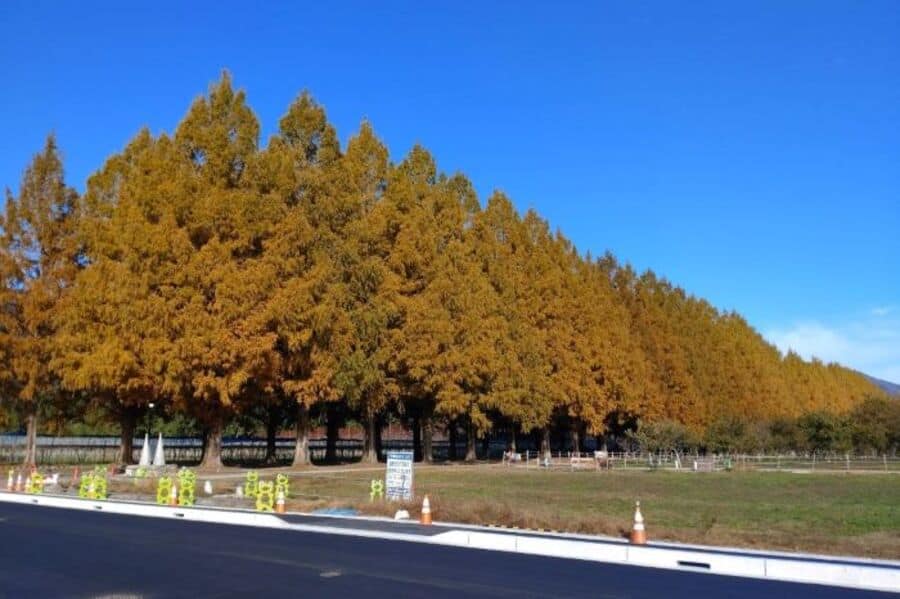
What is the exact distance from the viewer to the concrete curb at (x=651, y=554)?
1179cm

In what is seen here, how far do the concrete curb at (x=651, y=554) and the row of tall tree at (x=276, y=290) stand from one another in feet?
60.5

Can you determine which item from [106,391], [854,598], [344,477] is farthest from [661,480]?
[854,598]

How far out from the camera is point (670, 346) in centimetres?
7956

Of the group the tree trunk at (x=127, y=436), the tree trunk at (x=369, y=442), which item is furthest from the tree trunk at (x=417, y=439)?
the tree trunk at (x=127, y=436)

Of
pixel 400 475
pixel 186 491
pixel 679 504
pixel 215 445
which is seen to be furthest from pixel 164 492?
pixel 215 445

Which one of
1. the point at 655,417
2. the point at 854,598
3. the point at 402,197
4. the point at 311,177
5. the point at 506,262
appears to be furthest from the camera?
the point at 655,417

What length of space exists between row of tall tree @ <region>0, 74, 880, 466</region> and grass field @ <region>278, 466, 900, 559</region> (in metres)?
6.41

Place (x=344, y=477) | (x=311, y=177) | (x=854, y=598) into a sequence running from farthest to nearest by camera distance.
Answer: (x=311, y=177), (x=344, y=477), (x=854, y=598)

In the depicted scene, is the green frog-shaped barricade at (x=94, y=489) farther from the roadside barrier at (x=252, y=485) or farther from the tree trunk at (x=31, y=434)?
the tree trunk at (x=31, y=434)

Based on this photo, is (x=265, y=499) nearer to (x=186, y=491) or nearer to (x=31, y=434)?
(x=186, y=491)

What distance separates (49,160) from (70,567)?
36.9 meters

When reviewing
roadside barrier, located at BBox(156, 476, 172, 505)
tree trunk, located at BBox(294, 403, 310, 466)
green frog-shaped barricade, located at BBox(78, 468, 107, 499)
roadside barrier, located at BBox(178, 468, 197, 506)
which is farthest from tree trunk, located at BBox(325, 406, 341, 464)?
roadside barrier, located at BBox(178, 468, 197, 506)

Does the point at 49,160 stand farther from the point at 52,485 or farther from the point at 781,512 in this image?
the point at 781,512

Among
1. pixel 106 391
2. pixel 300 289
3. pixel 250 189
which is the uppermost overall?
pixel 250 189
